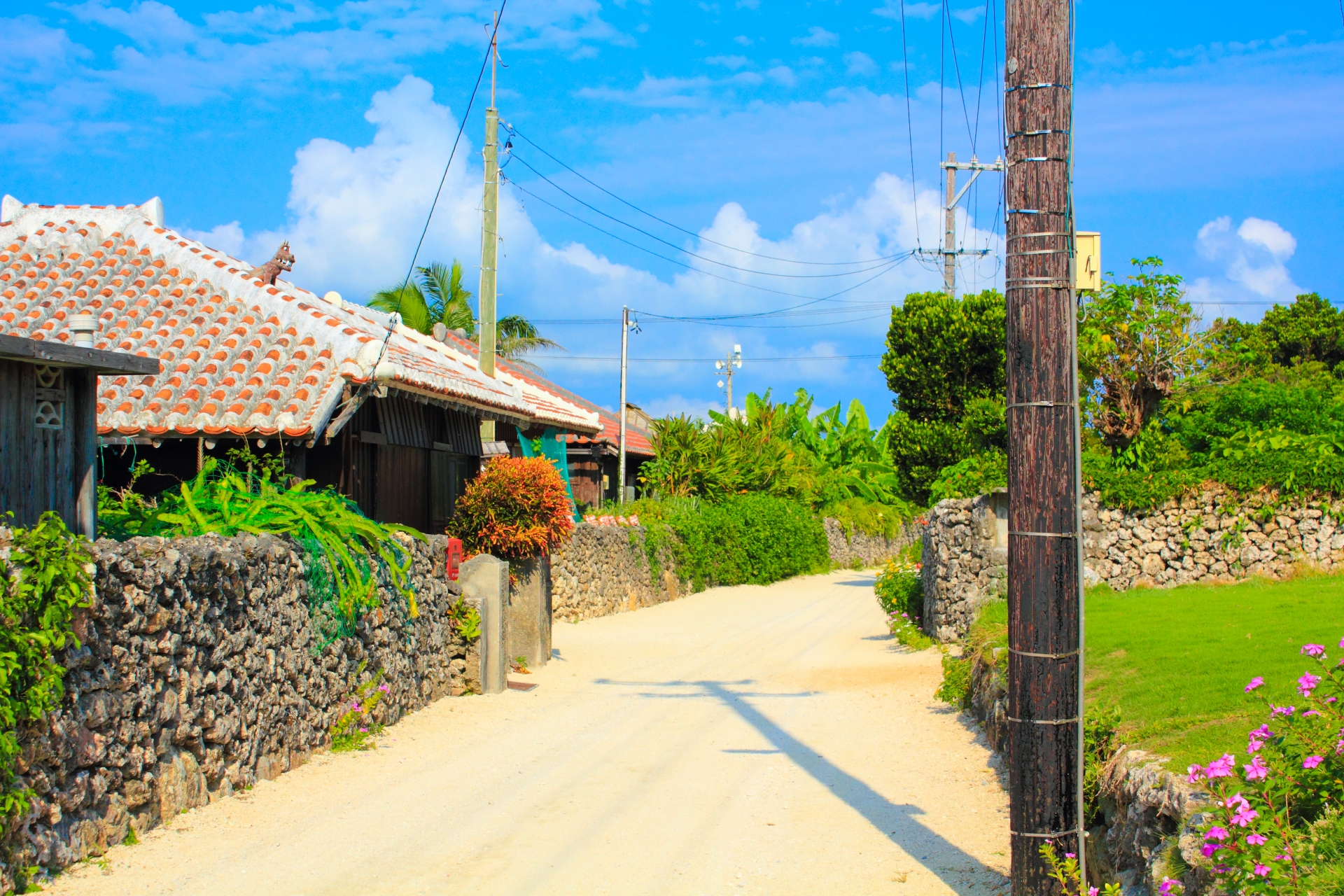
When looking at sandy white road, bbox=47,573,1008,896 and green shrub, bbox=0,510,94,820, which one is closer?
green shrub, bbox=0,510,94,820

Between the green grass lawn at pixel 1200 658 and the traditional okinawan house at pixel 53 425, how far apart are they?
647 centimetres

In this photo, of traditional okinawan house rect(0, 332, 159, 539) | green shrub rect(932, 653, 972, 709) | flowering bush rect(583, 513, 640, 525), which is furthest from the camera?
flowering bush rect(583, 513, 640, 525)

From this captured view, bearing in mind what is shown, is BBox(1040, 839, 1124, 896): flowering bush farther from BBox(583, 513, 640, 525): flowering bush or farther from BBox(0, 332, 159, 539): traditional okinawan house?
BBox(583, 513, 640, 525): flowering bush

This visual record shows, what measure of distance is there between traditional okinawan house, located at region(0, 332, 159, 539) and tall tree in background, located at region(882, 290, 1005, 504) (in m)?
18.9

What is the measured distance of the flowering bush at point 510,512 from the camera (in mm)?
12648

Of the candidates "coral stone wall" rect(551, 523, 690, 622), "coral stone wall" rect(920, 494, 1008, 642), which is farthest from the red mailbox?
"coral stone wall" rect(920, 494, 1008, 642)

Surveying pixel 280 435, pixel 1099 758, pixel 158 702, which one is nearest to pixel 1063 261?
pixel 1099 758

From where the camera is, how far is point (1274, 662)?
6.72m

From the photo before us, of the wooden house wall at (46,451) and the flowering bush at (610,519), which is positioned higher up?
the wooden house wall at (46,451)

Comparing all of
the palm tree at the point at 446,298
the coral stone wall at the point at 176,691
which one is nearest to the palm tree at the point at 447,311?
the palm tree at the point at 446,298

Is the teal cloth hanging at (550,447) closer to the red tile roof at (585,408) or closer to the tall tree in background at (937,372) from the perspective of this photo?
the red tile roof at (585,408)

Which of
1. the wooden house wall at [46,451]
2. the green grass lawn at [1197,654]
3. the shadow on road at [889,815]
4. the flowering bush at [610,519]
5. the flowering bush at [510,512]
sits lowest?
the shadow on road at [889,815]

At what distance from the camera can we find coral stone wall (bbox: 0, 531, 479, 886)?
530 centimetres

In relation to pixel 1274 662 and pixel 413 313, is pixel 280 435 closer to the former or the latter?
pixel 1274 662
